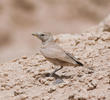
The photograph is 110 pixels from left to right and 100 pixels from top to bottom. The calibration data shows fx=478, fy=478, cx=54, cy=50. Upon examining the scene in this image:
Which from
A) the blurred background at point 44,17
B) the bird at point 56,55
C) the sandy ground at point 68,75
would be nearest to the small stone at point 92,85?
the sandy ground at point 68,75

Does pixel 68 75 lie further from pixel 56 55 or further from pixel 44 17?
pixel 44 17

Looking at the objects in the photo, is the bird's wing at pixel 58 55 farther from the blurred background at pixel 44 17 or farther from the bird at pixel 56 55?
the blurred background at pixel 44 17

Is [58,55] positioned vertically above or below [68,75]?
above

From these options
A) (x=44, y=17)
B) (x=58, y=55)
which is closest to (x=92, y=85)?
(x=58, y=55)

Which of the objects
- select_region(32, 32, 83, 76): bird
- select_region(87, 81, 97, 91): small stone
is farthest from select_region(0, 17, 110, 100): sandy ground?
select_region(32, 32, 83, 76): bird

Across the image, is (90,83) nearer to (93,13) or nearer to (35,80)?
(35,80)
